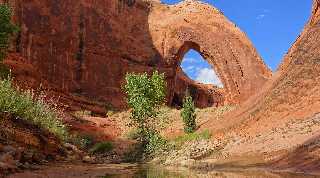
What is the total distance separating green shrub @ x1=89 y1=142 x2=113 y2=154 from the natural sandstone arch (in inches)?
958

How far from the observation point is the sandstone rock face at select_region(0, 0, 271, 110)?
173 feet

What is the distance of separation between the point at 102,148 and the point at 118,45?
26914 mm

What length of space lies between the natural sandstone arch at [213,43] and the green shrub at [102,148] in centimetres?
2432

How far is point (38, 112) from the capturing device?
1759 cm

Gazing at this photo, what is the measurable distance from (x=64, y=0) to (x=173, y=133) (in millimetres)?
24896

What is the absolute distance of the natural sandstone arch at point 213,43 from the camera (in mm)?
58125

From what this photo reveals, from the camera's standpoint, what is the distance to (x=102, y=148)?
115 feet

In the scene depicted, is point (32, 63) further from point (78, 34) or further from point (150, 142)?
point (150, 142)

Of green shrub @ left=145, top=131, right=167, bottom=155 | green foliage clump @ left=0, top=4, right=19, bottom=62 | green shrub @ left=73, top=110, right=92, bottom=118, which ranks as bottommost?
green shrub @ left=145, top=131, right=167, bottom=155

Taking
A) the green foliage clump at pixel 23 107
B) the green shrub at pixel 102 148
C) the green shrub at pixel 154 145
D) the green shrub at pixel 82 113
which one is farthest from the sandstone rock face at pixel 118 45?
the green foliage clump at pixel 23 107

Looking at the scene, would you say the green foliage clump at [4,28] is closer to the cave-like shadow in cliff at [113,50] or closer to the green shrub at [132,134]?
the green shrub at [132,134]

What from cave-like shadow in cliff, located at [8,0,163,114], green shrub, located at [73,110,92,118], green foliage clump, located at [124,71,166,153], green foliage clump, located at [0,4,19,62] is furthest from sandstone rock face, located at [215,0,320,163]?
cave-like shadow in cliff, located at [8,0,163,114]

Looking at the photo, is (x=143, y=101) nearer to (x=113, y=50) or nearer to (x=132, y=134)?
(x=132, y=134)

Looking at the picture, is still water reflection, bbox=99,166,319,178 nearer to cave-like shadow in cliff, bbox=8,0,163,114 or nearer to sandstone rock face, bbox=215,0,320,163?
sandstone rock face, bbox=215,0,320,163
